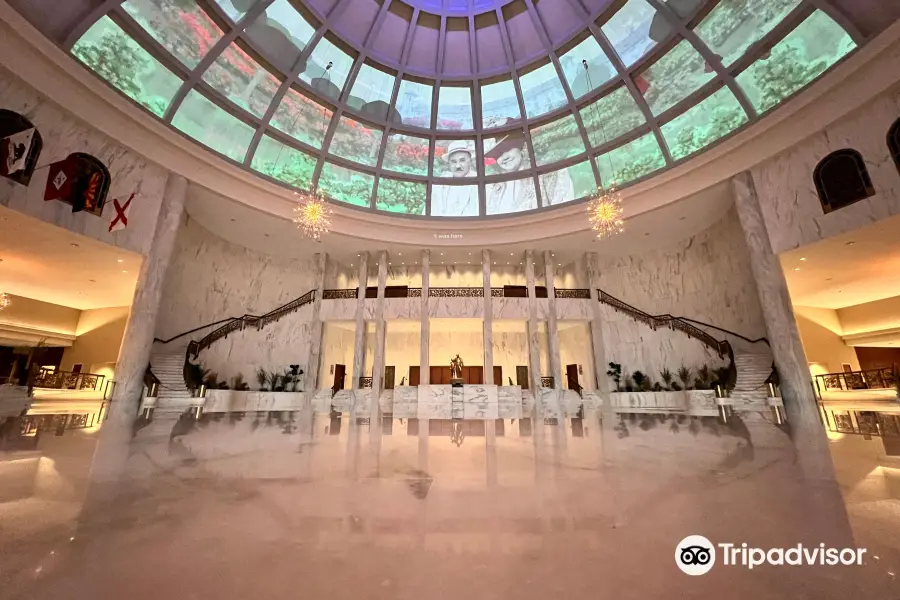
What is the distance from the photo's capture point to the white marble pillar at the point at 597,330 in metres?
16.3

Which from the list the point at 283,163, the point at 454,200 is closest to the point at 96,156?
the point at 283,163

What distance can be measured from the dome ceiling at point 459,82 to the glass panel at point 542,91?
81 mm

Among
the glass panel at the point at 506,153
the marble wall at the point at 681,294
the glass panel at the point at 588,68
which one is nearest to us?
the glass panel at the point at 588,68

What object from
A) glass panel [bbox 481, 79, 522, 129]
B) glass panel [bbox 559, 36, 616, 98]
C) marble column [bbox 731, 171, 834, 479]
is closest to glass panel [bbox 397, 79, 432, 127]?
glass panel [bbox 481, 79, 522, 129]

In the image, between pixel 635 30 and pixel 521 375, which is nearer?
pixel 635 30

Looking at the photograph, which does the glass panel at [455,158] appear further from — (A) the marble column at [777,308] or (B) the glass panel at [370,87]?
(A) the marble column at [777,308]

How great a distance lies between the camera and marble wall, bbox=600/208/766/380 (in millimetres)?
14211

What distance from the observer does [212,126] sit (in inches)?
501

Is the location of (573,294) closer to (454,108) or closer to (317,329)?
(454,108)

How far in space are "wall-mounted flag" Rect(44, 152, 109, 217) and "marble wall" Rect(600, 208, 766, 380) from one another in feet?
62.4

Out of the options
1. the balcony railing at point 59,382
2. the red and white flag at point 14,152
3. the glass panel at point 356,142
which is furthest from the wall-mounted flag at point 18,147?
the glass panel at point 356,142

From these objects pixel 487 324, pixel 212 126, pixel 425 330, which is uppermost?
pixel 212 126

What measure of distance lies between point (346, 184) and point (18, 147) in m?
10.2

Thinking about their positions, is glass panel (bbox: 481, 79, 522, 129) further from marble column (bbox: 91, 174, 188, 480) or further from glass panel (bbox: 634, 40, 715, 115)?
marble column (bbox: 91, 174, 188, 480)
